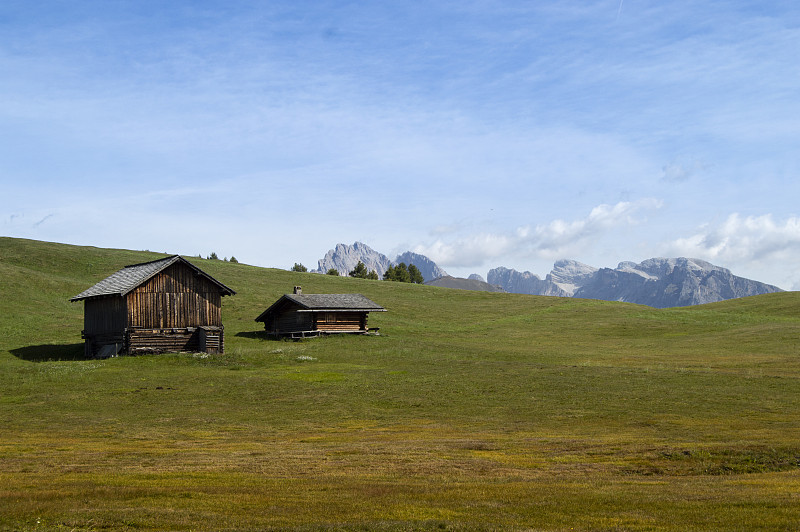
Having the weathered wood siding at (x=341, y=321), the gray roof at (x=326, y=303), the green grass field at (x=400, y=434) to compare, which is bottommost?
the green grass field at (x=400, y=434)

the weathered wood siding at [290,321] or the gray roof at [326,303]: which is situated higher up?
the gray roof at [326,303]

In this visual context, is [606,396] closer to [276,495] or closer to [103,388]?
[276,495]

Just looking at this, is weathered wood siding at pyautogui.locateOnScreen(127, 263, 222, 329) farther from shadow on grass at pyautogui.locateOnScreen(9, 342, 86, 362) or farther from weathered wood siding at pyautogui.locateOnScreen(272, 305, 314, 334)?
weathered wood siding at pyautogui.locateOnScreen(272, 305, 314, 334)

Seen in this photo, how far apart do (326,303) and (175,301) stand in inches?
821

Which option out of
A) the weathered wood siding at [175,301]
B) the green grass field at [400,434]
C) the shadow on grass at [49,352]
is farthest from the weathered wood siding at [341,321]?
the shadow on grass at [49,352]

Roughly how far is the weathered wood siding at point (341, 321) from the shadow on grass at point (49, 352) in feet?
79.4

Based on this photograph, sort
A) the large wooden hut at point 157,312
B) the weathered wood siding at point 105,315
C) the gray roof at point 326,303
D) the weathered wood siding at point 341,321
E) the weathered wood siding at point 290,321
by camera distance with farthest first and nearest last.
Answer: the weathered wood siding at point 341,321
the weathered wood siding at point 290,321
the gray roof at point 326,303
the weathered wood siding at point 105,315
the large wooden hut at point 157,312

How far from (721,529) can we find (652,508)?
79.4 inches

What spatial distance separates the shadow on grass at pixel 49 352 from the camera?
177ft

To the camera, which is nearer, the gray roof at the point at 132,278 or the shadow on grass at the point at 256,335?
the gray roof at the point at 132,278

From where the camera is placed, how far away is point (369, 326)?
82.6m

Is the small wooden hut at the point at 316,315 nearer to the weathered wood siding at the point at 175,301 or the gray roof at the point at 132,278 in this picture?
the gray roof at the point at 132,278

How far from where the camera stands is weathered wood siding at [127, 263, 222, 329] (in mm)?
56656

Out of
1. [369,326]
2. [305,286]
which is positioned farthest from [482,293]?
[369,326]
